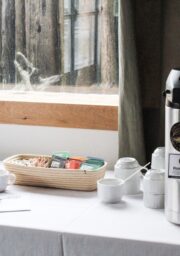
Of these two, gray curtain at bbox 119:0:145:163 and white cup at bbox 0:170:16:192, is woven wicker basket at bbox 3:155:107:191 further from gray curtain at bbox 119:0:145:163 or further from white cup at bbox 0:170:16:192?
gray curtain at bbox 119:0:145:163

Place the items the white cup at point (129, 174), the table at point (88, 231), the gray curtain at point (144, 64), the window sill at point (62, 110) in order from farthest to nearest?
1. the window sill at point (62, 110)
2. the gray curtain at point (144, 64)
3. the white cup at point (129, 174)
4. the table at point (88, 231)

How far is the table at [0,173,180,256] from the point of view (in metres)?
1.32

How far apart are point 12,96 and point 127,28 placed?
582 millimetres

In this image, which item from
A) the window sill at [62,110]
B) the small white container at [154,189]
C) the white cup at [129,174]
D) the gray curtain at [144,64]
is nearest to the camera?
the small white container at [154,189]

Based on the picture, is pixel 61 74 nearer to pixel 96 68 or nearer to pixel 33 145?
pixel 96 68

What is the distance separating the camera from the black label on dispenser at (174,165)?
4.55 feet

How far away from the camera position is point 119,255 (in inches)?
52.1

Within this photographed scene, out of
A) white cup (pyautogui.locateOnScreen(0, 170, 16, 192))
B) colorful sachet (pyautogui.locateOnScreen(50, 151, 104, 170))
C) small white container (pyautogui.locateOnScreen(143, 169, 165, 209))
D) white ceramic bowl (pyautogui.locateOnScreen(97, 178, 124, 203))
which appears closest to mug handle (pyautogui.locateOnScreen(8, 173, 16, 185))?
white cup (pyautogui.locateOnScreen(0, 170, 16, 192))

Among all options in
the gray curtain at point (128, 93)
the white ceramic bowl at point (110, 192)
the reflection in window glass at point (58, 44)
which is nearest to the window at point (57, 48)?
the reflection in window glass at point (58, 44)

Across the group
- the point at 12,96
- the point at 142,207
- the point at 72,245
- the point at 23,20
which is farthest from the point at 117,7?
the point at 72,245

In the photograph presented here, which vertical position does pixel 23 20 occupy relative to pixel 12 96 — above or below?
above

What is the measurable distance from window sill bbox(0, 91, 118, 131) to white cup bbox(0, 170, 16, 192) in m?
0.35

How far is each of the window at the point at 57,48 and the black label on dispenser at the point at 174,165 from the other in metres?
0.63

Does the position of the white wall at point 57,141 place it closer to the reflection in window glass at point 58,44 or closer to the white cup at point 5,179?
the reflection in window glass at point 58,44
